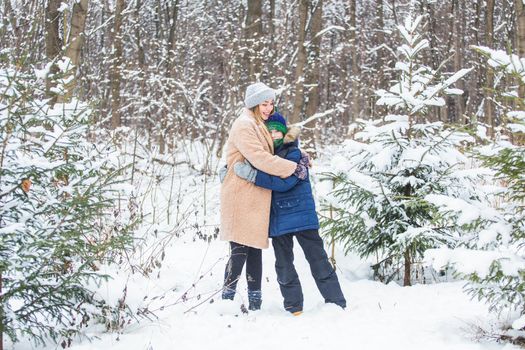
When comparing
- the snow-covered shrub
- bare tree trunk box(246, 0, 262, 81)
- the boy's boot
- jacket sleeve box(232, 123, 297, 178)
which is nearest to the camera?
the snow-covered shrub

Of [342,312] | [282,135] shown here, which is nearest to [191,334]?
[342,312]

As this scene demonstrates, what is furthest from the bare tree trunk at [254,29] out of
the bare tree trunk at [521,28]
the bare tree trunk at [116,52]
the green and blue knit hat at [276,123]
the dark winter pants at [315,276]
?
the dark winter pants at [315,276]

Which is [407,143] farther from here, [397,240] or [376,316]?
[376,316]

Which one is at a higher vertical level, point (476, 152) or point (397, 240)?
point (476, 152)

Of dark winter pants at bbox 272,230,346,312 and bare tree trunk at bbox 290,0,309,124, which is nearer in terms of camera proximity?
dark winter pants at bbox 272,230,346,312

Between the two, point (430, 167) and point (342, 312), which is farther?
point (430, 167)

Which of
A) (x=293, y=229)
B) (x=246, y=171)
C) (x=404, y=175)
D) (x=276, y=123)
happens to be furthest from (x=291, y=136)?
(x=404, y=175)

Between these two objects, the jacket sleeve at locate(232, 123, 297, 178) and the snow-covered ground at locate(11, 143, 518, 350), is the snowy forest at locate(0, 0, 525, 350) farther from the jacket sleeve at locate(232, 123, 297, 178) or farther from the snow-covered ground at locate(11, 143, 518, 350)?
the jacket sleeve at locate(232, 123, 297, 178)

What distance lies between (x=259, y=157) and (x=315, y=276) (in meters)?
1.02

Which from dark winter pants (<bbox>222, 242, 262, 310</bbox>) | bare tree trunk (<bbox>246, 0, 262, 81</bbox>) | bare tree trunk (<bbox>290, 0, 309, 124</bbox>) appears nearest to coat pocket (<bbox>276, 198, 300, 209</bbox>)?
dark winter pants (<bbox>222, 242, 262, 310</bbox>)

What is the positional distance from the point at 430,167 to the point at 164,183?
26.0 ft

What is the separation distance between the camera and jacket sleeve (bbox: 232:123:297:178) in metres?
3.95

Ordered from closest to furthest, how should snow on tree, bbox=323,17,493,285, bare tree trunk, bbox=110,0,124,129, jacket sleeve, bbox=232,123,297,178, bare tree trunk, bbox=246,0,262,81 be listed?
1. jacket sleeve, bbox=232,123,297,178
2. snow on tree, bbox=323,17,493,285
3. bare tree trunk, bbox=246,0,262,81
4. bare tree trunk, bbox=110,0,124,129

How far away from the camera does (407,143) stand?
184 inches
